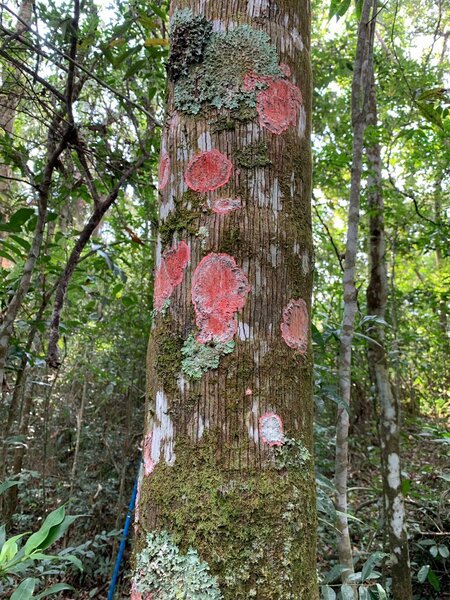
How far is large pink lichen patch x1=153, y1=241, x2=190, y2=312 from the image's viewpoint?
36.6 inches

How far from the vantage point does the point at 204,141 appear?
0.96 meters

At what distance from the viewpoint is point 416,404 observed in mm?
6172

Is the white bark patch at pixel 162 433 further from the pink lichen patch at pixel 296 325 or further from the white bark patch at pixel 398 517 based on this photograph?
the white bark patch at pixel 398 517

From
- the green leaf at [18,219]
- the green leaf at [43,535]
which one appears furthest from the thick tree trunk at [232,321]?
the green leaf at [18,219]

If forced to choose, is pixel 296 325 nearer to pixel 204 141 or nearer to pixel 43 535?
pixel 204 141

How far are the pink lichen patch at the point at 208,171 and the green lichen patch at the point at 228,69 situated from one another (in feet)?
0.34

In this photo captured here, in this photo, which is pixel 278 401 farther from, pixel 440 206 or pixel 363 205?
pixel 440 206

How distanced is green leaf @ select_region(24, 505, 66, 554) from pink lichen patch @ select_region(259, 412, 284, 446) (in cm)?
61

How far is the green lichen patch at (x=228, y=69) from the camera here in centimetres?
96

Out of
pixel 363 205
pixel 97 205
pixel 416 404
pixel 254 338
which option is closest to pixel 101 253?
pixel 97 205

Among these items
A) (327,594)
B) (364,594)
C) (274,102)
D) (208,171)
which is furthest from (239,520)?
(364,594)

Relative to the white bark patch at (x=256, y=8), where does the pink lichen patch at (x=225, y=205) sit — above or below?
below

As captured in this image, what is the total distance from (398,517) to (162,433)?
2.30 m

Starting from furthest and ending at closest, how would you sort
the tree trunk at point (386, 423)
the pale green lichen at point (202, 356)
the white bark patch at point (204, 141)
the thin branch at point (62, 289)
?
the tree trunk at point (386, 423) → the thin branch at point (62, 289) → the white bark patch at point (204, 141) → the pale green lichen at point (202, 356)
